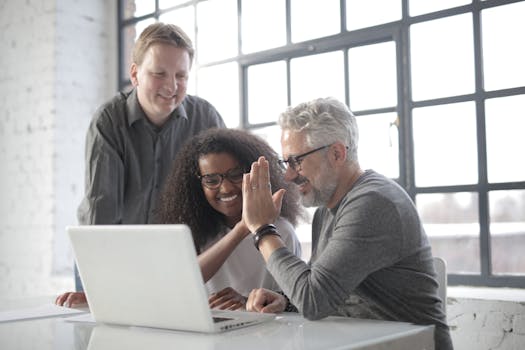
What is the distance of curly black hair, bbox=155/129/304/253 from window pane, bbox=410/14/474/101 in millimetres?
941

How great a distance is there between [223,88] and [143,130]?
1.35m

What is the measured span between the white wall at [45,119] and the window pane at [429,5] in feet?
7.60

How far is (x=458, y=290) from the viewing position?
9.37ft

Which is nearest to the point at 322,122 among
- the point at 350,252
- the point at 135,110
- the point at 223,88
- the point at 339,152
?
the point at 339,152

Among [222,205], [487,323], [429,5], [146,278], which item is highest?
[429,5]

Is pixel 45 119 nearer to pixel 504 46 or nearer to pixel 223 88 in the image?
pixel 223 88

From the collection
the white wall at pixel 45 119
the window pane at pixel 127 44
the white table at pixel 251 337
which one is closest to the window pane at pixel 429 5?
the white table at pixel 251 337

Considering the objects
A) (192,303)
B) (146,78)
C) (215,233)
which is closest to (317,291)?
(192,303)

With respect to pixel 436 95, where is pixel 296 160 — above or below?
below

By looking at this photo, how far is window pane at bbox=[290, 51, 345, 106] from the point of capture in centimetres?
345

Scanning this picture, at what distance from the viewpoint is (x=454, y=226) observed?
3045mm

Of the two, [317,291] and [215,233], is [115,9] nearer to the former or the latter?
[215,233]

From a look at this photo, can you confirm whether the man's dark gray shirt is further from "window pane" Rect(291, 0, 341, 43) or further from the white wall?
the white wall

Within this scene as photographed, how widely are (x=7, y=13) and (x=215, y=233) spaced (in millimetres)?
3176
